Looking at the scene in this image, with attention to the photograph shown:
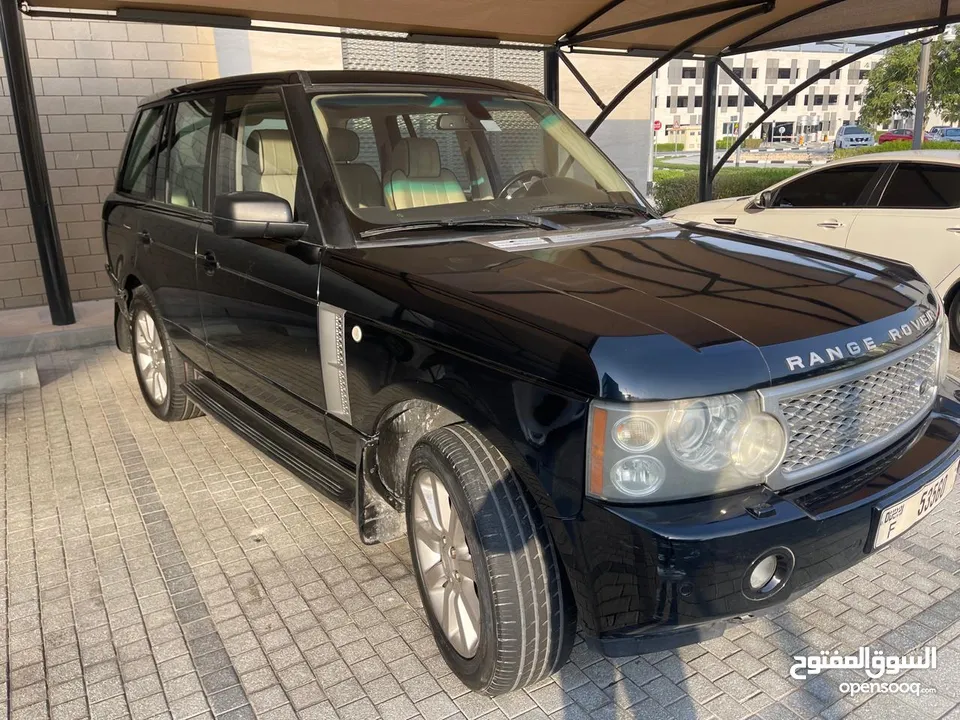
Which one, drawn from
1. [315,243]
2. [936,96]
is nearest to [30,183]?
[315,243]

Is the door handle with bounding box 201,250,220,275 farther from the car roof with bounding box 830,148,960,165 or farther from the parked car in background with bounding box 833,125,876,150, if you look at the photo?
the parked car in background with bounding box 833,125,876,150

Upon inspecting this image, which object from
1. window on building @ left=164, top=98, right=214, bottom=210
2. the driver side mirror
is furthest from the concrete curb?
the driver side mirror

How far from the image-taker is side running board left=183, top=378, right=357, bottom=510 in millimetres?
2990

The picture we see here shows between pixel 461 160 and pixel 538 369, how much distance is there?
6.06 ft

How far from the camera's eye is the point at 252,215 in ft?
9.27

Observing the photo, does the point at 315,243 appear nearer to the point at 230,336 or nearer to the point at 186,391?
the point at 230,336

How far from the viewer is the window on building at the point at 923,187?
616 cm

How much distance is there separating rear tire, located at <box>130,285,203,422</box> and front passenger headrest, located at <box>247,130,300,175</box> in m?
1.52

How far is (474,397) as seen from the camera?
2246mm

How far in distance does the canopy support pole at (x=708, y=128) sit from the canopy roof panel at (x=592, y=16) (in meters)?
0.95

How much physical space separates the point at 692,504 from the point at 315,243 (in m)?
1.72

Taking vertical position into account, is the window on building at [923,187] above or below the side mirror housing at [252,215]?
below

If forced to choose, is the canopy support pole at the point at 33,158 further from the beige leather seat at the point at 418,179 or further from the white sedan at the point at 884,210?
the white sedan at the point at 884,210

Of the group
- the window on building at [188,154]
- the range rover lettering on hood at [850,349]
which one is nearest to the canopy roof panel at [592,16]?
the window on building at [188,154]
